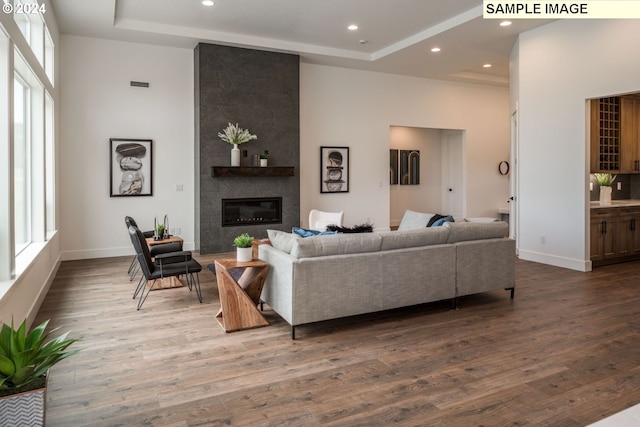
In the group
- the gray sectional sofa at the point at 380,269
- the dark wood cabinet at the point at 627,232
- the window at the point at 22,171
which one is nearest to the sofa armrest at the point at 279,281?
the gray sectional sofa at the point at 380,269

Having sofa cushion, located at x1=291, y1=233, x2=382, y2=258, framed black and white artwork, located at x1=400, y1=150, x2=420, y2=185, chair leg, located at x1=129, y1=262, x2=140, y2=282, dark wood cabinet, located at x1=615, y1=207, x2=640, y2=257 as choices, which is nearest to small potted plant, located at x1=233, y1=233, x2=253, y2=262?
sofa cushion, located at x1=291, y1=233, x2=382, y2=258

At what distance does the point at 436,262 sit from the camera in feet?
13.6

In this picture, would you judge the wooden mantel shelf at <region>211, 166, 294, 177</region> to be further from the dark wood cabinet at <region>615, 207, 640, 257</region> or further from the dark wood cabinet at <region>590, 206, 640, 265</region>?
the dark wood cabinet at <region>615, 207, 640, 257</region>

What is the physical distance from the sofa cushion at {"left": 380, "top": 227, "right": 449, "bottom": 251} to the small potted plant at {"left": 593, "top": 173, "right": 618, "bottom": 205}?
13.9ft

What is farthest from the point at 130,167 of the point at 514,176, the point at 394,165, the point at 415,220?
the point at 394,165

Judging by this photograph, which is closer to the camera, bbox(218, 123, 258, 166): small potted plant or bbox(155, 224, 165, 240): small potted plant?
bbox(155, 224, 165, 240): small potted plant

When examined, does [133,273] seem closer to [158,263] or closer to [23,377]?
[158,263]

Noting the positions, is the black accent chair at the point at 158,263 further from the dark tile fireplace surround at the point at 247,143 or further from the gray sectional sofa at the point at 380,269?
the dark tile fireplace surround at the point at 247,143

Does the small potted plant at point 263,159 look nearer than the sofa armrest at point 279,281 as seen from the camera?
No

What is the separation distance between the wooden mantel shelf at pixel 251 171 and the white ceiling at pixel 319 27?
2.00 metres

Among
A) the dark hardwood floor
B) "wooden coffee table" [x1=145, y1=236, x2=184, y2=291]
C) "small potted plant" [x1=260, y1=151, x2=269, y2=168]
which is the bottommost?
the dark hardwood floor

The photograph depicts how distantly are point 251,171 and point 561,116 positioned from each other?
15.5ft

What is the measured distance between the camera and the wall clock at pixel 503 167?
10.6m

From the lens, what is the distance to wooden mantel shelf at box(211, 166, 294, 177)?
723 centimetres
